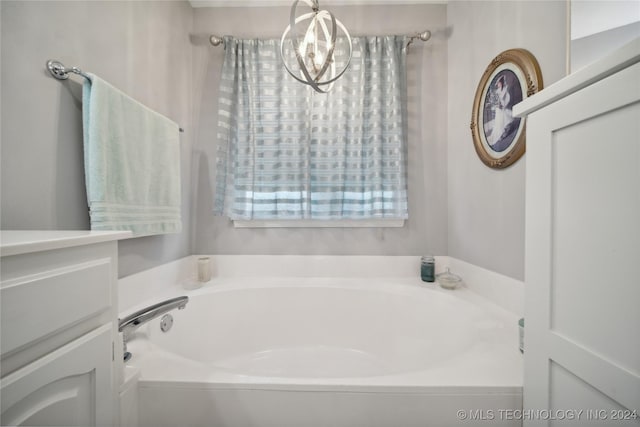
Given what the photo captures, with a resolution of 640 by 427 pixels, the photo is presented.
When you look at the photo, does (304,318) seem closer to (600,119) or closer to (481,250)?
(481,250)

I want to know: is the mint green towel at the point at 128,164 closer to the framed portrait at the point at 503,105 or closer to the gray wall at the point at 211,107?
the gray wall at the point at 211,107

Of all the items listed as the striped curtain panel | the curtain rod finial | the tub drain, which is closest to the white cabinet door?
the tub drain

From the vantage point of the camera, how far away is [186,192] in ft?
5.31

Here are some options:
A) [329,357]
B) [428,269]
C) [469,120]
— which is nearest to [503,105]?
[469,120]

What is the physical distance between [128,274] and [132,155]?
1.83 ft

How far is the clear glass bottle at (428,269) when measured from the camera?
1.53 m

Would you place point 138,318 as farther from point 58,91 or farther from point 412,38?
point 412,38

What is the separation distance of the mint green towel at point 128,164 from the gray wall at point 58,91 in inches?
2.9

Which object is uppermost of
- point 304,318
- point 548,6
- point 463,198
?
point 548,6

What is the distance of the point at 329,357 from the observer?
1376 mm

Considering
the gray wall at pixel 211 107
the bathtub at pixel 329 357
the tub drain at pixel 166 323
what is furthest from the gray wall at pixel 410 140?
the tub drain at pixel 166 323

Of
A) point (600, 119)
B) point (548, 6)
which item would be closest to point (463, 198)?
point (548, 6)

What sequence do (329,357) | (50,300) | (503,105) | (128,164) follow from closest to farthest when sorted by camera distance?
(50,300), (128,164), (503,105), (329,357)

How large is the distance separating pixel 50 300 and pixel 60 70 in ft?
2.83
